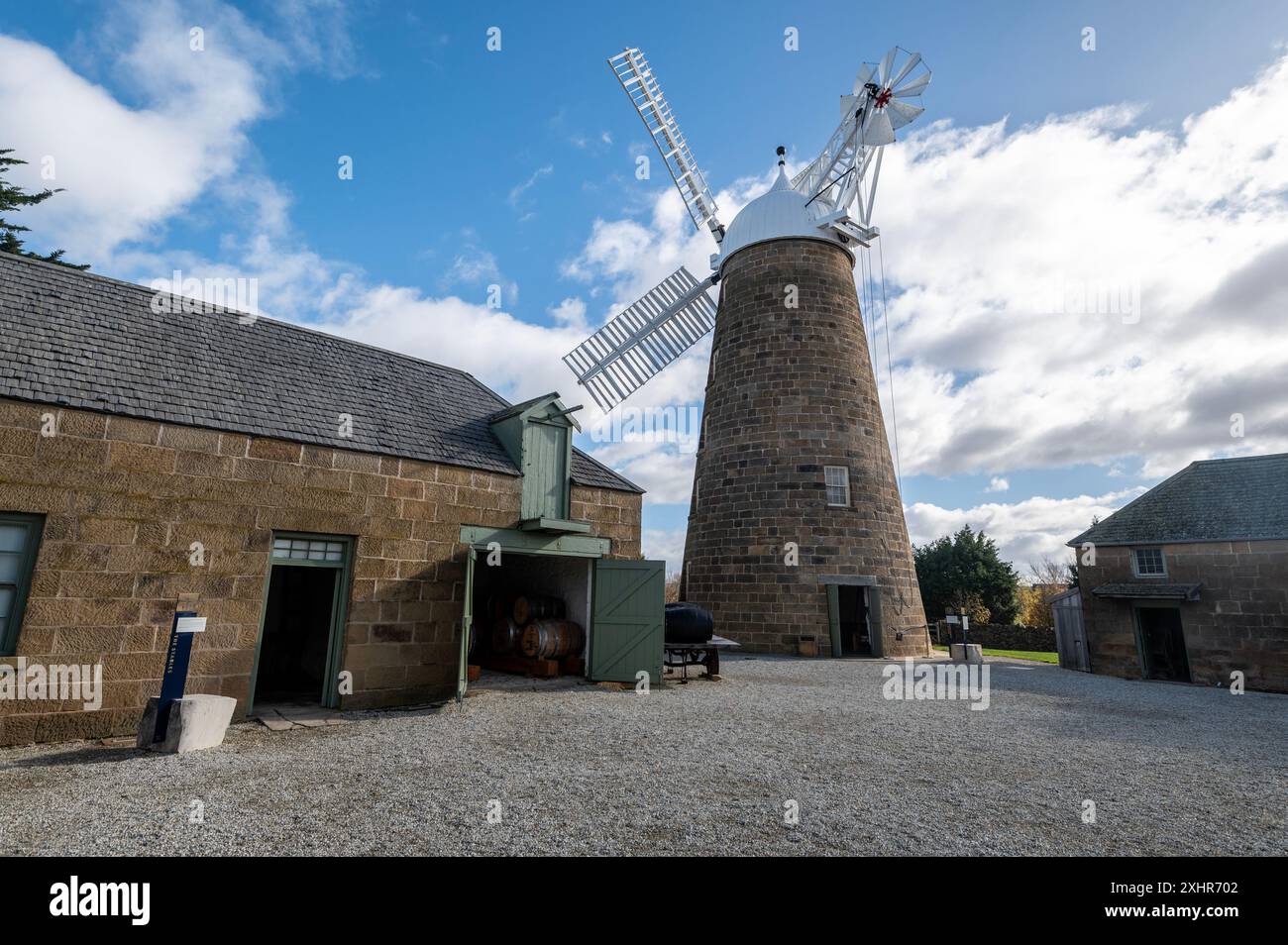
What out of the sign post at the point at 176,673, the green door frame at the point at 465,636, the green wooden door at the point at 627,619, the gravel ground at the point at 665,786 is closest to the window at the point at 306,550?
the green door frame at the point at 465,636

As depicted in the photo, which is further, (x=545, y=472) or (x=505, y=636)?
(x=505, y=636)

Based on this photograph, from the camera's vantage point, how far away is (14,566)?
7129mm

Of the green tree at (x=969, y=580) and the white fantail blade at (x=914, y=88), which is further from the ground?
the white fantail blade at (x=914, y=88)

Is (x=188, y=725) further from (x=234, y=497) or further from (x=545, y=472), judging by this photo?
(x=545, y=472)

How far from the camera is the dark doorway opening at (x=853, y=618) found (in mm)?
20328

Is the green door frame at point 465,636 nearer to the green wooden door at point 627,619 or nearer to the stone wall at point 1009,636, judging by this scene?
the green wooden door at point 627,619

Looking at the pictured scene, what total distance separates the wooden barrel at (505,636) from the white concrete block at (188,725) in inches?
248

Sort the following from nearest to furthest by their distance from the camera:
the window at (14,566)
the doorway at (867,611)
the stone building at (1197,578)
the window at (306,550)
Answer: the window at (14,566), the window at (306,550), the stone building at (1197,578), the doorway at (867,611)

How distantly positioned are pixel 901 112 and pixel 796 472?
40.5 ft

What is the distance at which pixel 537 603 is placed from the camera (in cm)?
1285

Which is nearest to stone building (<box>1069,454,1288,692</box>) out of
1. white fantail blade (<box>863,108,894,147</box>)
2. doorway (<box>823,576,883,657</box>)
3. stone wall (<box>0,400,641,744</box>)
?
doorway (<box>823,576,883,657</box>)

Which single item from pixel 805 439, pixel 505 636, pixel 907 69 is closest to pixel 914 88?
pixel 907 69

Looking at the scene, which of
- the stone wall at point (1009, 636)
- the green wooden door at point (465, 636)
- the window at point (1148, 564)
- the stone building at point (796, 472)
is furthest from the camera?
the stone wall at point (1009, 636)
